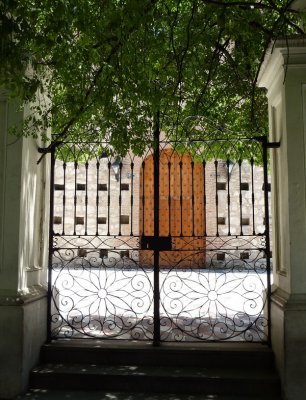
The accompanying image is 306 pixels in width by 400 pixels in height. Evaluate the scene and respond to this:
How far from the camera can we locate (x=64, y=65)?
4828 mm

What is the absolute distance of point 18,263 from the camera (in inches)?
203

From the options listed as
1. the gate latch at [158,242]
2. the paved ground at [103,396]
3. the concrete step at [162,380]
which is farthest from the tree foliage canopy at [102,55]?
the paved ground at [103,396]

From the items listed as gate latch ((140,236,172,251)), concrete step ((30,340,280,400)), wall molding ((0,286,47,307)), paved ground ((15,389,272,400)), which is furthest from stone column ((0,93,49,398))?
gate latch ((140,236,172,251))

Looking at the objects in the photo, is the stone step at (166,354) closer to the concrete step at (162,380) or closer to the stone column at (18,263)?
the concrete step at (162,380)

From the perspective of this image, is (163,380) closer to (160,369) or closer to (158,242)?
(160,369)

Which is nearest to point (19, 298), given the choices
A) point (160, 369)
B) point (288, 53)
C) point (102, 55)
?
point (160, 369)

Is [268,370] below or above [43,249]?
below

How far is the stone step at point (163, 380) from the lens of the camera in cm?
500

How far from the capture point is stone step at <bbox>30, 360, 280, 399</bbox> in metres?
5.00

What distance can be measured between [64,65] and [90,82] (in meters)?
0.69

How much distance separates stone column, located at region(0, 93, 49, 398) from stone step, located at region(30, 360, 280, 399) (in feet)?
1.09

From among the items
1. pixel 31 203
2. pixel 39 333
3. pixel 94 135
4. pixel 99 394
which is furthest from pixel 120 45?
pixel 99 394

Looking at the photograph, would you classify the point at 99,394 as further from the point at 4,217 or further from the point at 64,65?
the point at 64,65

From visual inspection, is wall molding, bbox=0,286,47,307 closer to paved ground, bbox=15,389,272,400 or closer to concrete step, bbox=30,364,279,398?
concrete step, bbox=30,364,279,398
